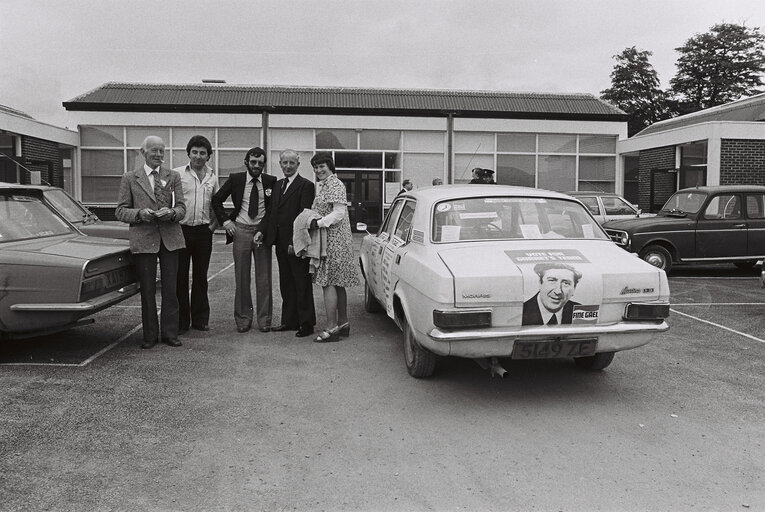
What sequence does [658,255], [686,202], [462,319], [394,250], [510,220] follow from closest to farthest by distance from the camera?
1. [462,319]
2. [510,220]
3. [394,250]
4. [658,255]
5. [686,202]

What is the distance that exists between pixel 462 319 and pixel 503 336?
302mm

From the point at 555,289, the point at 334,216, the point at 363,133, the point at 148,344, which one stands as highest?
the point at 363,133

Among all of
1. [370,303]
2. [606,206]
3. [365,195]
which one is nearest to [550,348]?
[370,303]

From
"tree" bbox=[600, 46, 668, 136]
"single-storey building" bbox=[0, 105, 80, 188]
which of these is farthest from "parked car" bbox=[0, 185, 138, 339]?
"tree" bbox=[600, 46, 668, 136]

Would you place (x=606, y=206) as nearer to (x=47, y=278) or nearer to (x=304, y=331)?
(x=304, y=331)

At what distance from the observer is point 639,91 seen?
169 feet

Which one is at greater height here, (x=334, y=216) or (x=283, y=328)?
(x=334, y=216)

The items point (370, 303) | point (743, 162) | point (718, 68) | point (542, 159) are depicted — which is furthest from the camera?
point (718, 68)

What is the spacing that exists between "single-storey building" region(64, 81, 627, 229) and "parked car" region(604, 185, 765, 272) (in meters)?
13.3

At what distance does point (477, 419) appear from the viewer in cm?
438

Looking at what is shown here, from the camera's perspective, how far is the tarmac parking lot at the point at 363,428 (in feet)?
10.8

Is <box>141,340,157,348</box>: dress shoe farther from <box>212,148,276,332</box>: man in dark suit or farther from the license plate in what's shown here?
the license plate

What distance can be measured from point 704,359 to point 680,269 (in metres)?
7.73

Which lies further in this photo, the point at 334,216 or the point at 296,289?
the point at 296,289
